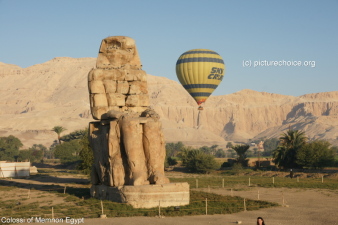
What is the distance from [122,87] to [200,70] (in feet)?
93.8

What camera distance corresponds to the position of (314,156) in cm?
5034

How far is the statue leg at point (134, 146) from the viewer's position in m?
21.2

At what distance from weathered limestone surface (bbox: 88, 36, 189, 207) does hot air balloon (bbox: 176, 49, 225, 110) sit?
2762cm

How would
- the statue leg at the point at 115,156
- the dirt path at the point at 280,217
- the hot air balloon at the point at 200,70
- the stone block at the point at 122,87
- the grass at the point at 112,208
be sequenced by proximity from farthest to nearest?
the hot air balloon at the point at 200,70, the stone block at the point at 122,87, the statue leg at the point at 115,156, the grass at the point at 112,208, the dirt path at the point at 280,217

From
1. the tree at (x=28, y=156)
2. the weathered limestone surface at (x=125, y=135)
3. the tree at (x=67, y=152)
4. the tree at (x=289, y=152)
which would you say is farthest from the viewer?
the tree at (x=28, y=156)

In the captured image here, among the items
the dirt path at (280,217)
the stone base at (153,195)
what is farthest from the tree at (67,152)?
the stone base at (153,195)

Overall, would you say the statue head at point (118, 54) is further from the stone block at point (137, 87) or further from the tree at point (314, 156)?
the tree at point (314, 156)

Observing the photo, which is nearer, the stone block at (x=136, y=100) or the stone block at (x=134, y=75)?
the stone block at (x=136, y=100)

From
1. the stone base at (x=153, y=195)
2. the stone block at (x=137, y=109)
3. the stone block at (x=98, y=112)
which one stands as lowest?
the stone base at (x=153, y=195)

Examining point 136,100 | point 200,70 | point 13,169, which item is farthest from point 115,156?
point 200,70

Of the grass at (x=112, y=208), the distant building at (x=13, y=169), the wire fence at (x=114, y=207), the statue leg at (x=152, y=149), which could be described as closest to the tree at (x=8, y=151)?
the distant building at (x=13, y=169)

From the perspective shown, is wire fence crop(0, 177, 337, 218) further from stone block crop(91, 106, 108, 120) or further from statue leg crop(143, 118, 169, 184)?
stone block crop(91, 106, 108, 120)

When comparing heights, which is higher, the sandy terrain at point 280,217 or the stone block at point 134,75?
the stone block at point 134,75

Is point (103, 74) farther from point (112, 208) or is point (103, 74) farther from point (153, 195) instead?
point (112, 208)
